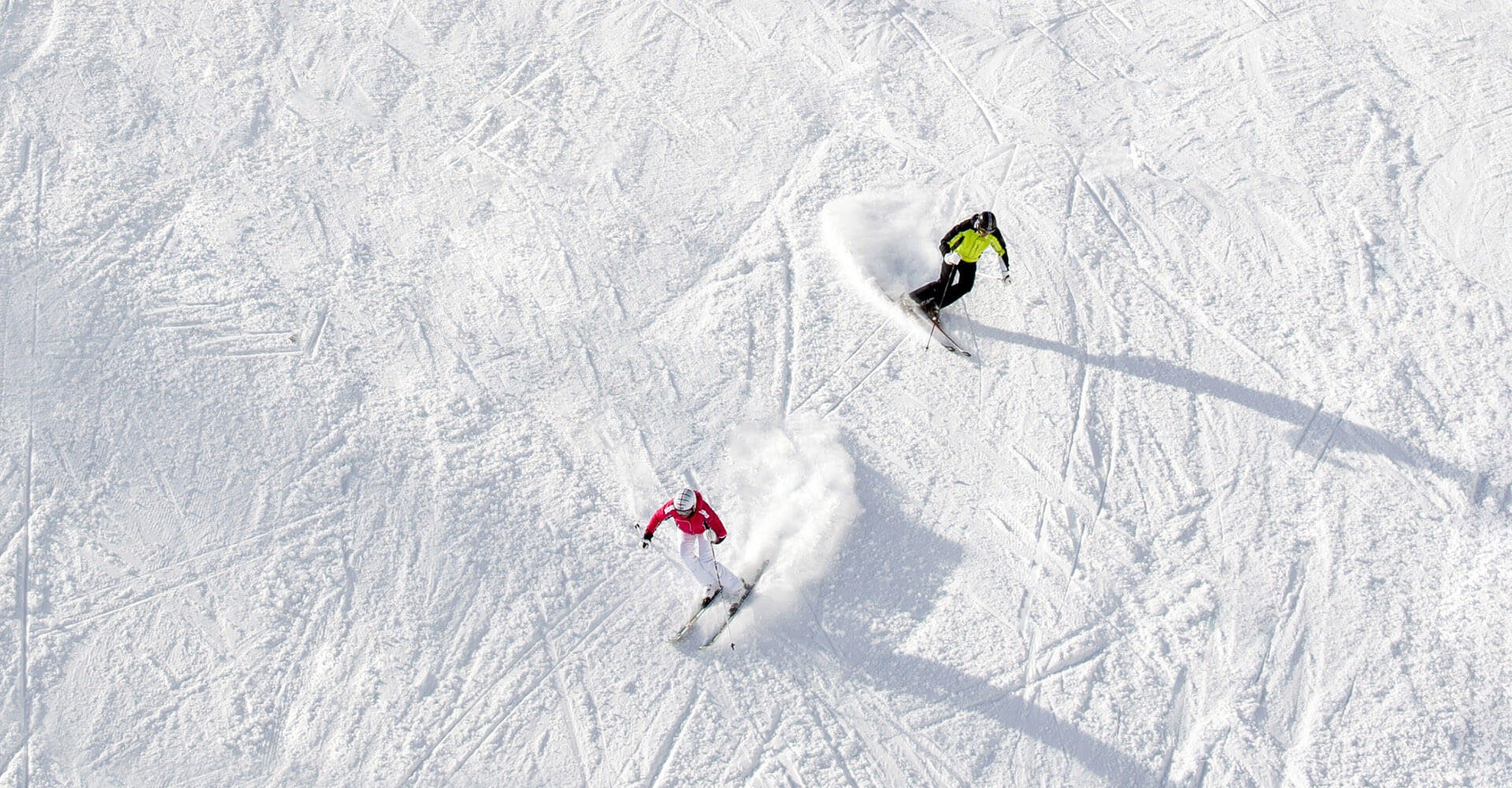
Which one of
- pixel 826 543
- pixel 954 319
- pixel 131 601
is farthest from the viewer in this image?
pixel 954 319

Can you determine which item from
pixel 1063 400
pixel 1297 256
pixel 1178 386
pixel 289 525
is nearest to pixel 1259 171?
pixel 1297 256

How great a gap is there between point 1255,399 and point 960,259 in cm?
270

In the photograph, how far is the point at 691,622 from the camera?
287 inches

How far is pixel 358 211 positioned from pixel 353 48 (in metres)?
2.35

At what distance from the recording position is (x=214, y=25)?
429 inches

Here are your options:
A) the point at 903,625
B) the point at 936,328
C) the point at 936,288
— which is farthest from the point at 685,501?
the point at 936,288

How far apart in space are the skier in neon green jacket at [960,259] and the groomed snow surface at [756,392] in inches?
10.9

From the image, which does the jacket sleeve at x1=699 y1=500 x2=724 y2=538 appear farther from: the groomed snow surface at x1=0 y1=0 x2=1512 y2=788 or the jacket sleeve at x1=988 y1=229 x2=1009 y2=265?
the jacket sleeve at x1=988 y1=229 x2=1009 y2=265

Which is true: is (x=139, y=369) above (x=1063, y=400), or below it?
below

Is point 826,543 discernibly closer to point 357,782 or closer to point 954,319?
point 954,319

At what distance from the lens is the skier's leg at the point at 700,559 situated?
282 inches

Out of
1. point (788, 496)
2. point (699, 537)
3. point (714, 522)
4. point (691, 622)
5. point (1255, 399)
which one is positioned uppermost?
point (1255, 399)

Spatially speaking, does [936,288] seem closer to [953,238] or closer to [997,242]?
[953,238]

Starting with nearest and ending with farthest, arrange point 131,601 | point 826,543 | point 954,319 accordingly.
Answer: point 131,601, point 826,543, point 954,319
